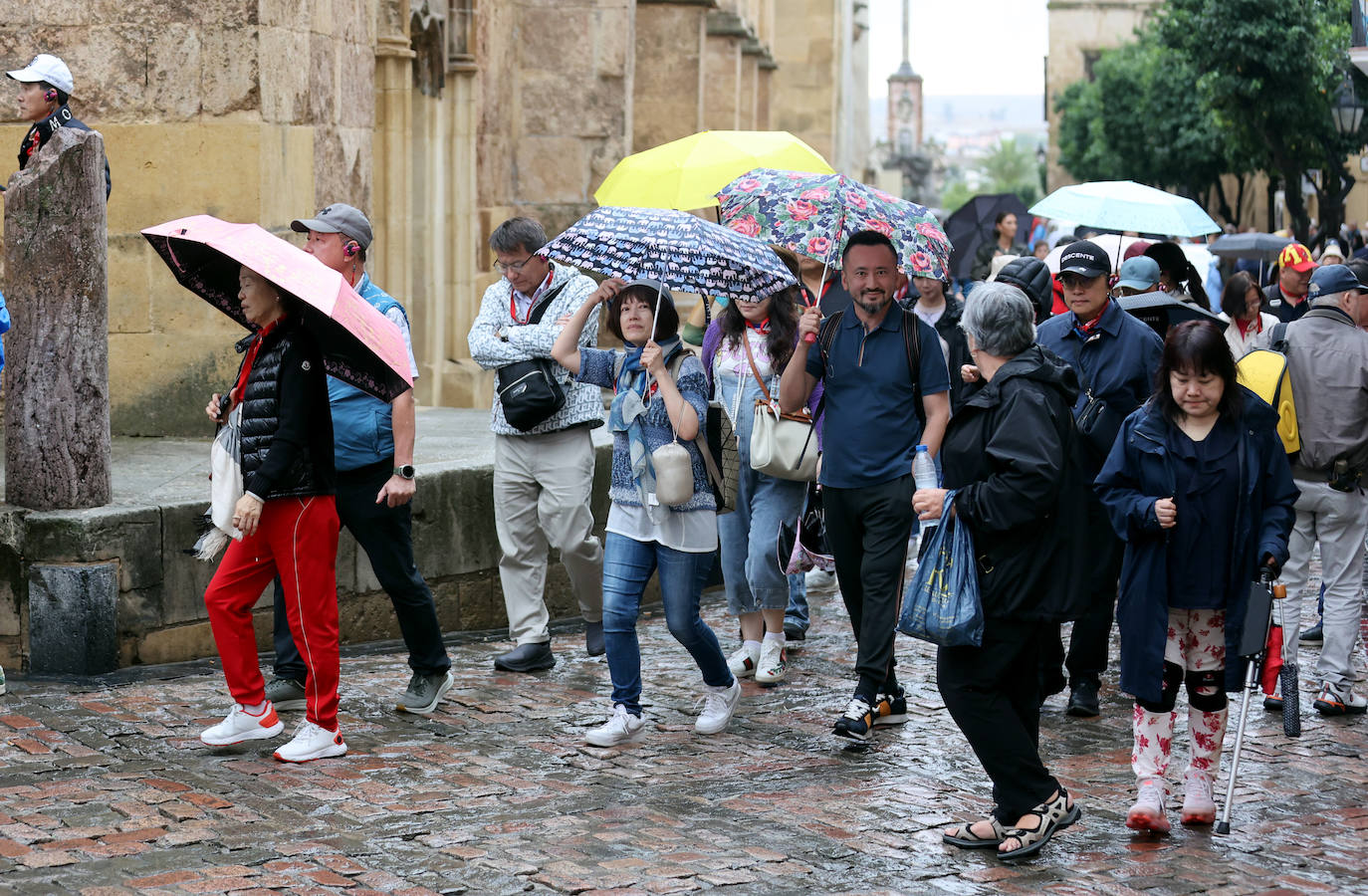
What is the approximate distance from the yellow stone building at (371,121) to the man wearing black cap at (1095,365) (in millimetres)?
4348

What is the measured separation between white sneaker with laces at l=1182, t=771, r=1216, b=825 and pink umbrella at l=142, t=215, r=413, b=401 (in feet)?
9.64

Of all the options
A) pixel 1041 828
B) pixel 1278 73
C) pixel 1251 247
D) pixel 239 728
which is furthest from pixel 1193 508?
pixel 1278 73

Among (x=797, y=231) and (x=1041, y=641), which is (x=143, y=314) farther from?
(x=1041, y=641)

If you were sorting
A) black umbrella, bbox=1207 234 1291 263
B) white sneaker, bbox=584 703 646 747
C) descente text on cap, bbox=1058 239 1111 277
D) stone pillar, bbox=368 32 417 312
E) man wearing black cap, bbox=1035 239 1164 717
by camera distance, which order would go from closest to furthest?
white sneaker, bbox=584 703 646 747 < man wearing black cap, bbox=1035 239 1164 717 < descente text on cap, bbox=1058 239 1111 277 < stone pillar, bbox=368 32 417 312 < black umbrella, bbox=1207 234 1291 263

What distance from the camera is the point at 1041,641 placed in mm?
5844

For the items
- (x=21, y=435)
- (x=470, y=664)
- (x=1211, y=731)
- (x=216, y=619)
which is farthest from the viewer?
(x=470, y=664)

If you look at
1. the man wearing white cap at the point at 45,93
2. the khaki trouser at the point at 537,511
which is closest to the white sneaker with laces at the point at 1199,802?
the khaki trouser at the point at 537,511

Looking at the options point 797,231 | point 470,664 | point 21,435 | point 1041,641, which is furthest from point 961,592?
point 21,435

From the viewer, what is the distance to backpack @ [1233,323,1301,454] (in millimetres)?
7625

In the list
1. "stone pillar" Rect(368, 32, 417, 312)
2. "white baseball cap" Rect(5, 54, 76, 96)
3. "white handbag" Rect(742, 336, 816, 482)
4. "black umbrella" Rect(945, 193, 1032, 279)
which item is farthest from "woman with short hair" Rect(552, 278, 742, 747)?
"black umbrella" Rect(945, 193, 1032, 279)

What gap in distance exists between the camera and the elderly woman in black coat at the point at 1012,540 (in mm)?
Result: 5676

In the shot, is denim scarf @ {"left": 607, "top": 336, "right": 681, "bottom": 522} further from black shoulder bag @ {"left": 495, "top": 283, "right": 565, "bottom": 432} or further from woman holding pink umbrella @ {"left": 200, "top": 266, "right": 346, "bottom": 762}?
woman holding pink umbrella @ {"left": 200, "top": 266, "right": 346, "bottom": 762}

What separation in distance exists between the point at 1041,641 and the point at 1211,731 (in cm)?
69

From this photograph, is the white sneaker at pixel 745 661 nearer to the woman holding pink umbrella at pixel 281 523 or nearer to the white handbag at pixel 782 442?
the white handbag at pixel 782 442
